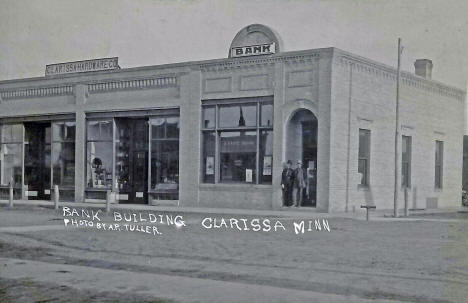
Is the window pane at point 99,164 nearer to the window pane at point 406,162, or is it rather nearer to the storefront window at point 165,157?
the storefront window at point 165,157

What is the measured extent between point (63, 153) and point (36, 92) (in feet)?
11.8

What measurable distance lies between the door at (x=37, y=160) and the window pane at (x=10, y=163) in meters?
0.50

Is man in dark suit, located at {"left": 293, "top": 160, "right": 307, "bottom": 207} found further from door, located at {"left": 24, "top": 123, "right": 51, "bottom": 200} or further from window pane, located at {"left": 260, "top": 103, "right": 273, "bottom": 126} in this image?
door, located at {"left": 24, "top": 123, "right": 51, "bottom": 200}

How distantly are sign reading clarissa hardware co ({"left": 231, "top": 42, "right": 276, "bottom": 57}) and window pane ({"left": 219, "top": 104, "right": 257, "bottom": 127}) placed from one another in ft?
6.81

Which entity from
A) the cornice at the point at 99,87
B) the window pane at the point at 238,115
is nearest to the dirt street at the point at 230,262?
the window pane at the point at 238,115

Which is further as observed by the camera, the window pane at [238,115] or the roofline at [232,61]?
the window pane at [238,115]

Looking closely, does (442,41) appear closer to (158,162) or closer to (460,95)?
(158,162)

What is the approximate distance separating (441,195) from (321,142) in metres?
10.5

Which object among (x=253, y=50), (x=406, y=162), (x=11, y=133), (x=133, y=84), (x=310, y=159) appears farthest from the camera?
(x=11, y=133)

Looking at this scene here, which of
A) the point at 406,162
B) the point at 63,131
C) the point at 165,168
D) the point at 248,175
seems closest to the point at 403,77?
the point at 406,162

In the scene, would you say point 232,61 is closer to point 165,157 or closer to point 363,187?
point 165,157

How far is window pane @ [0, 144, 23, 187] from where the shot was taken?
32.6m

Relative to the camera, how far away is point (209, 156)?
26188 millimetres

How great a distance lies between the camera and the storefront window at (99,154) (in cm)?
2931
